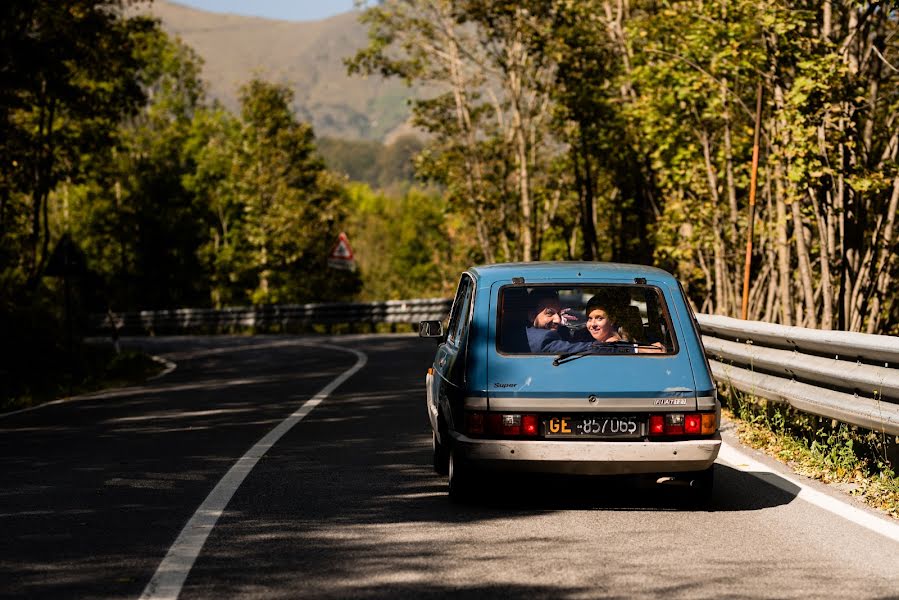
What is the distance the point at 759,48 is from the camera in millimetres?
16625

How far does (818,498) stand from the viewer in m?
7.28

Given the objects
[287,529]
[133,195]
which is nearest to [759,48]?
[287,529]

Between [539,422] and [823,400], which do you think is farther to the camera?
[823,400]

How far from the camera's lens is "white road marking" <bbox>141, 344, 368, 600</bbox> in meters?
5.17

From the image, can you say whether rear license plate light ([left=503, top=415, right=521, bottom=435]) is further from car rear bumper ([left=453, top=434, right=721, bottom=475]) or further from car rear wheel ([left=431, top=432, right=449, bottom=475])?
car rear wheel ([left=431, top=432, right=449, bottom=475])

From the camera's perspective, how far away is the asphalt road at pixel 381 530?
521cm

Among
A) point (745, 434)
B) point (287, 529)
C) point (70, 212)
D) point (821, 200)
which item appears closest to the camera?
point (287, 529)

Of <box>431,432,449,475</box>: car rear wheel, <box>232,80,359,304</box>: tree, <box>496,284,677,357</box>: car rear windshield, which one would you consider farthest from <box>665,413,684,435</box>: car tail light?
<box>232,80,359,304</box>: tree

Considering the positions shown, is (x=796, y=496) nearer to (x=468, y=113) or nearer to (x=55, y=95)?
(x=55, y=95)

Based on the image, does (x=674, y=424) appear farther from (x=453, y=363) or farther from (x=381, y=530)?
(x=381, y=530)

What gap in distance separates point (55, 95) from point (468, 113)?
49.0 ft

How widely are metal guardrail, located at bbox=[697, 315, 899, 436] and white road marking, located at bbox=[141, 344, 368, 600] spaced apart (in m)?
3.95

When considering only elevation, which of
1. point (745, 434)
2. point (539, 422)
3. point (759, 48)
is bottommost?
point (745, 434)

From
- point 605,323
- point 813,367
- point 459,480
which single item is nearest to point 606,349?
point 605,323
